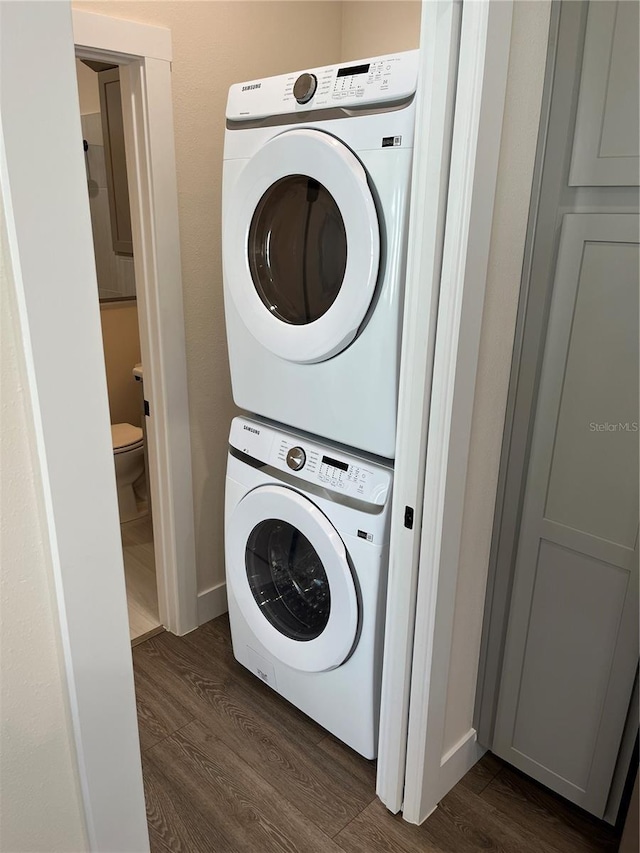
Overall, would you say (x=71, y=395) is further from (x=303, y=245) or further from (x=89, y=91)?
(x=89, y=91)

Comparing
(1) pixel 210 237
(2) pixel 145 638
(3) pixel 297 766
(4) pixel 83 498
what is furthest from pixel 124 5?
(3) pixel 297 766

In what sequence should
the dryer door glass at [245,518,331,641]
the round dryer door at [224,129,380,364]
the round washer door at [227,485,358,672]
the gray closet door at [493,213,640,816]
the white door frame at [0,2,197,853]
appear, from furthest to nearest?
1. the dryer door glass at [245,518,331,641]
2. the round washer door at [227,485,358,672]
3. the round dryer door at [224,129,380,364]
4. the gray closet door at [493,213,640,816]
5. the white door frame at [0,2,197,853]

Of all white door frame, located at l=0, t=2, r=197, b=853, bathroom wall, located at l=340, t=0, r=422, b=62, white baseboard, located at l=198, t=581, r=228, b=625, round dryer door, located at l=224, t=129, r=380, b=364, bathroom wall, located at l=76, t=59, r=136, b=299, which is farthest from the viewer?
bathroom wall, located at l=76, t=59, r=136, b=299

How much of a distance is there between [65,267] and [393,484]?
97 centimetres

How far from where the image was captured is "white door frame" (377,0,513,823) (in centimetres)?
114

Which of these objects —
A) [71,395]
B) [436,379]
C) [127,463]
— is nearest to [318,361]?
[436,379]

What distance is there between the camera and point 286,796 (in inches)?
67.7

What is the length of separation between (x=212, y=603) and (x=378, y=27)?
2.07m

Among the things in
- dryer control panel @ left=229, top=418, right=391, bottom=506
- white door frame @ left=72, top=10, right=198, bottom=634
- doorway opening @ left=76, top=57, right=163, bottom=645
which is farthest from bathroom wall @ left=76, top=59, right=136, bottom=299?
dryer control panel @ left=229, top=418, right=391, bottom=506

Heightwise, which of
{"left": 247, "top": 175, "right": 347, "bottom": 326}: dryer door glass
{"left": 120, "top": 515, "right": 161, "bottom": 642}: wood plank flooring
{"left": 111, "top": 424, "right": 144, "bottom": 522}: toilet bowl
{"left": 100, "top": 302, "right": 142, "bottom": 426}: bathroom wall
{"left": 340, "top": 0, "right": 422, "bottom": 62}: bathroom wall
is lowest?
{"left": 120, "top": 515, "right": 161, "bottom": 642}: wood plank flooring

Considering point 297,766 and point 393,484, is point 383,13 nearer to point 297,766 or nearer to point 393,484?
point 393,484

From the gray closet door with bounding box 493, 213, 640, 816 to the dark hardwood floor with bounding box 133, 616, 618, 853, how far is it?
0.38 feet

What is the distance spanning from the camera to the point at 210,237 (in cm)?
207

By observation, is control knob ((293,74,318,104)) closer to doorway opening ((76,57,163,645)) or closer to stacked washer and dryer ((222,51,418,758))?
stacked washer and dryer ((222,51,418,758))
